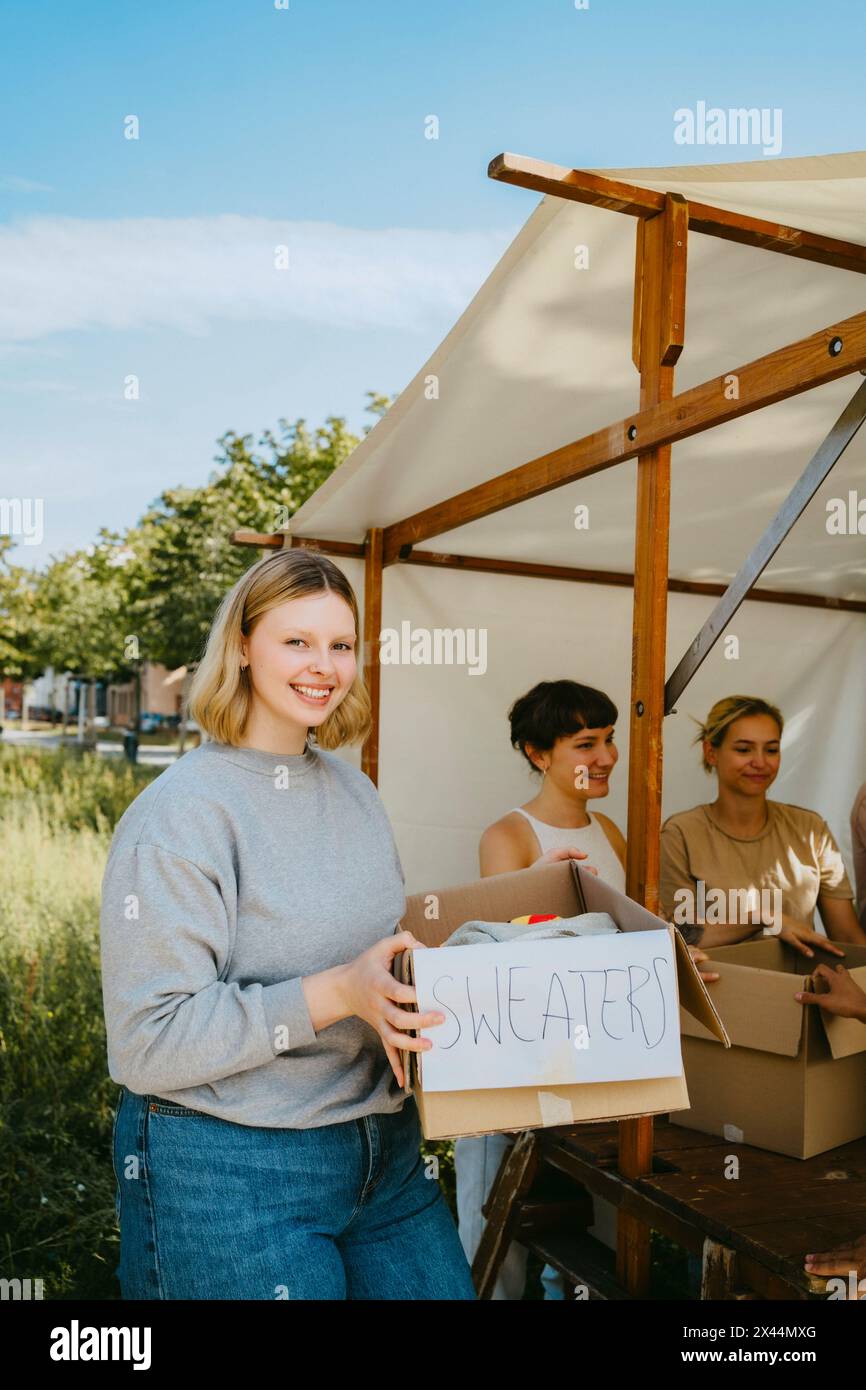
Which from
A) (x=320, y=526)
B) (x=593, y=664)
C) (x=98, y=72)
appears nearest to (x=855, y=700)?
(x=593, y=664)

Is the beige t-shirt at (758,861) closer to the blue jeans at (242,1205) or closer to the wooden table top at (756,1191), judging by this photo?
the wooden table top at (756,1191)

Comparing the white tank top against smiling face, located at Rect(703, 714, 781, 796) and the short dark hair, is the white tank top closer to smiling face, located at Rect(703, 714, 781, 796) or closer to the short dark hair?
the short dark hair

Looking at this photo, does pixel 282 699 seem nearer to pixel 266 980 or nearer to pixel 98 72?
pixel 266 980

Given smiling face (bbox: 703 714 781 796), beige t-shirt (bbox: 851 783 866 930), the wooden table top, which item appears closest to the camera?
the wooden table top

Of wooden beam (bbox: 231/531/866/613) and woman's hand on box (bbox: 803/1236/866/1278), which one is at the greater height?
wooden beam (bbox: 231/531/866/613)

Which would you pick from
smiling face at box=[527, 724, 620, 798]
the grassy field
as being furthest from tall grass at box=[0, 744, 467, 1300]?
smiling face at box=[527, 724, 620, 798]

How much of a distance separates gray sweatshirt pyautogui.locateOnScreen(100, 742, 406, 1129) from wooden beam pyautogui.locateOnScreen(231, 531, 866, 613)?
7.90 ft

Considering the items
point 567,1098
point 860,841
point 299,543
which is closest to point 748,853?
point 860,841

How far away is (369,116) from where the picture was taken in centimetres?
754

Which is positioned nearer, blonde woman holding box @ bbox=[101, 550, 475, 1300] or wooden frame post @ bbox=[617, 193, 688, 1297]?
blonde woman holding box @ bbox=[101, 550, 475, 1300]

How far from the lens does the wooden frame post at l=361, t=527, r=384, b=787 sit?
429 cm

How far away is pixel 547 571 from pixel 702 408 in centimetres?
242

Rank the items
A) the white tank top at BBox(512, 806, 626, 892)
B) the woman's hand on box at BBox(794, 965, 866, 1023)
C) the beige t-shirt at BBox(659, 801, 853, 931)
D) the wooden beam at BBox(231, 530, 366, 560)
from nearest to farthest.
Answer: the woman's hand on box at BBox(794, 965, 866, 1023) → the white tank top at BBox(512, 806, 626, 892) → the beige t-shirt at BBox(659, 801, 853, 931) → the wooden beam at BBox(231, 530, 366, 560)

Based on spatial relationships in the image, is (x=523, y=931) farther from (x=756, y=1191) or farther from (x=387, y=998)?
(x=756, y=1191)
